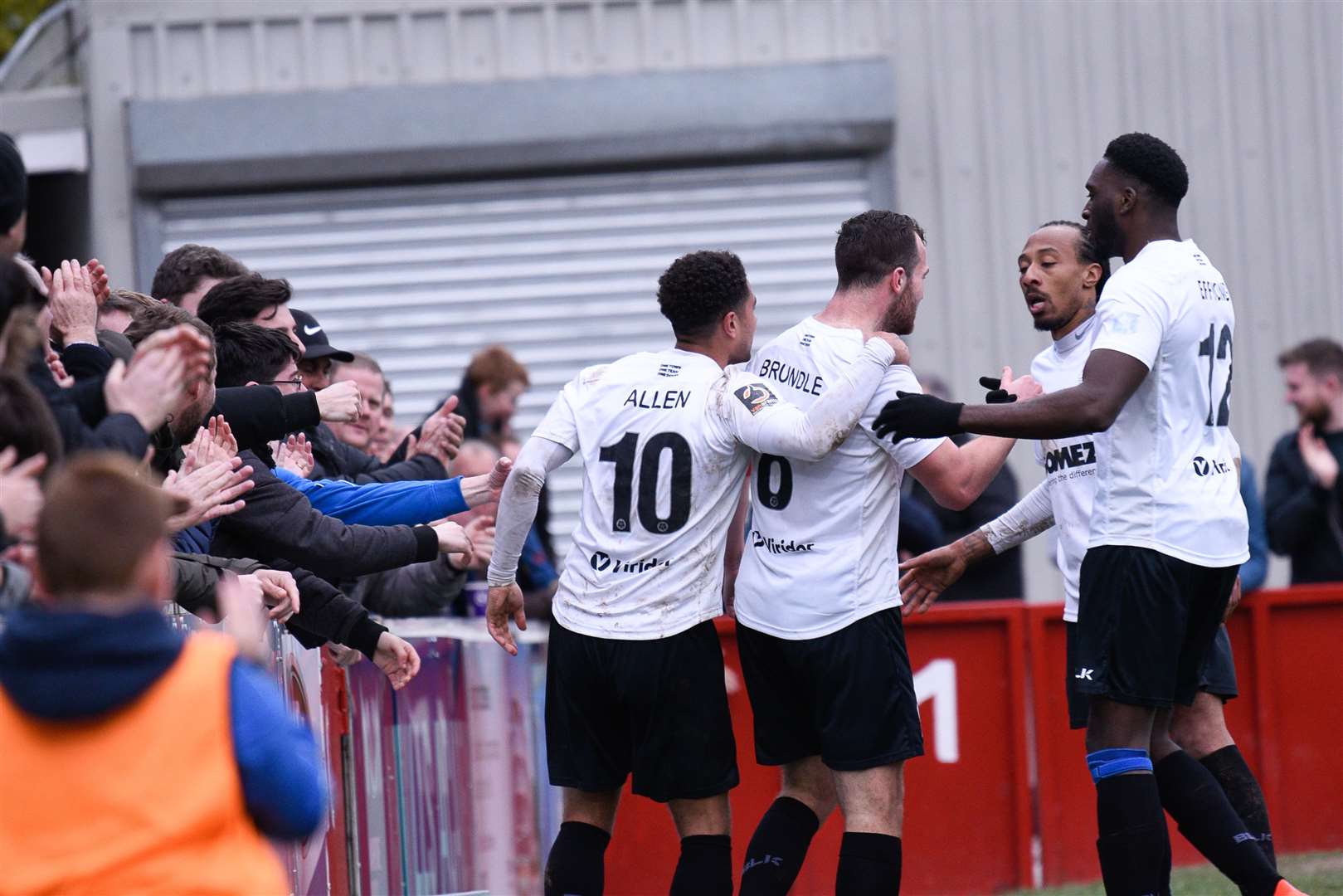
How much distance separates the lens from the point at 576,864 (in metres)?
5.06

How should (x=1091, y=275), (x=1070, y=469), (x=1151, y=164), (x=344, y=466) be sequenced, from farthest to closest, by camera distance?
(x=344, y=466)
(x=1091, y=275)
(x=1070, y=469)
(x=1151, y=164)

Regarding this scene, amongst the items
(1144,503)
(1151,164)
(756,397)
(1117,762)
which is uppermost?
(1151,164)

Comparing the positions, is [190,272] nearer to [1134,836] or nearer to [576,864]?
[576,864]

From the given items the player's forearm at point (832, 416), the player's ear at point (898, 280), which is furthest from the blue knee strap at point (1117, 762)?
the player's ear at point (898, 280)

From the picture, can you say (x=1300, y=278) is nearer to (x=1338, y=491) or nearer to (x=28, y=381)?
(x=1338, y=491)

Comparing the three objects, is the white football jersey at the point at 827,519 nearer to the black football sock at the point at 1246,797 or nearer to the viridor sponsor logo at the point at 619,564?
the viridor sponsor logo at the point at 619,564

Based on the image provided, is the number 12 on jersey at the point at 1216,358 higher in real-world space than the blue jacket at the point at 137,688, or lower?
higher

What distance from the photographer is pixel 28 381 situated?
334 centimetres

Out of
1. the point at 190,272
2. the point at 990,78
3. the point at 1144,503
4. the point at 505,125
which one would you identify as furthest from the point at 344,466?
the point at 990,78

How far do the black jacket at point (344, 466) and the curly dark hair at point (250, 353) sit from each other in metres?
0.55

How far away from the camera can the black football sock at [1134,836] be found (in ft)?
15.4

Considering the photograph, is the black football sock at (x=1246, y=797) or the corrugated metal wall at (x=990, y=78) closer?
the black football sock at (x=1246, y=797)

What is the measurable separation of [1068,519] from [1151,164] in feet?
3.77

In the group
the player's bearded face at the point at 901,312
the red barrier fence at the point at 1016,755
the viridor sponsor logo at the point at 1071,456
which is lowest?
the red barrier fence at the point at 1016,755
